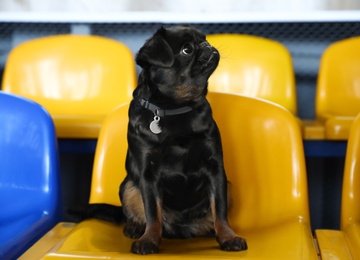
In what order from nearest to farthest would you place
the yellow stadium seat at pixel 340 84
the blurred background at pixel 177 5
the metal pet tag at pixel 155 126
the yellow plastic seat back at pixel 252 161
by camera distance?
the metal pet tag at pixel 155 126, the yellow plastic seat back at pixel 252 161, the yellow stadium seat at pixel 340 84, the blurred background at pixel 177 5

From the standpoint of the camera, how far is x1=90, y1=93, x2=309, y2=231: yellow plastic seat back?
1398 mm

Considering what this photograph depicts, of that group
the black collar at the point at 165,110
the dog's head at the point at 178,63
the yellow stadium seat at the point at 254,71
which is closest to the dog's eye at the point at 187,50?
the dog's head at the point at 178,63

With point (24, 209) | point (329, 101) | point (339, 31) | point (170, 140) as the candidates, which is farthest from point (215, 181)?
point (339, 31)

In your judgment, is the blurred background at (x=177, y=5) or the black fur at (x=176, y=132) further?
the blurred background at (x=177, y=5)

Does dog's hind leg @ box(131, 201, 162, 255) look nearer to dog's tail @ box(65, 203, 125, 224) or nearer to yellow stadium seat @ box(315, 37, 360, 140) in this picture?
dog's tail @ box(65, 203, 125, 224)

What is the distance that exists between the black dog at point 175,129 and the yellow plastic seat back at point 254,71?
1.29m

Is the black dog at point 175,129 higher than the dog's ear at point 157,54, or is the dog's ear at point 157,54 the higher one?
the dog's ear at point 157,54

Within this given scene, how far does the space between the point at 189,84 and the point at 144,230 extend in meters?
0.32

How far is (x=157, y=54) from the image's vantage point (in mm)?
1248

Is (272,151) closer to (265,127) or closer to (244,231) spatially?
(265,127)

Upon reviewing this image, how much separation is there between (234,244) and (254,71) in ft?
4.89

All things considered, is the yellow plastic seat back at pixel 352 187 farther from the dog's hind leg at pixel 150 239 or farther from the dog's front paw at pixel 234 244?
the dog's hind leg at pixel 150 239

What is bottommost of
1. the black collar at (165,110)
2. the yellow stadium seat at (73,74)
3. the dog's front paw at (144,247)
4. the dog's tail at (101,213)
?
the dog's tail at (101,213)

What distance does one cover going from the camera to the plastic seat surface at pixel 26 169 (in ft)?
4.69
